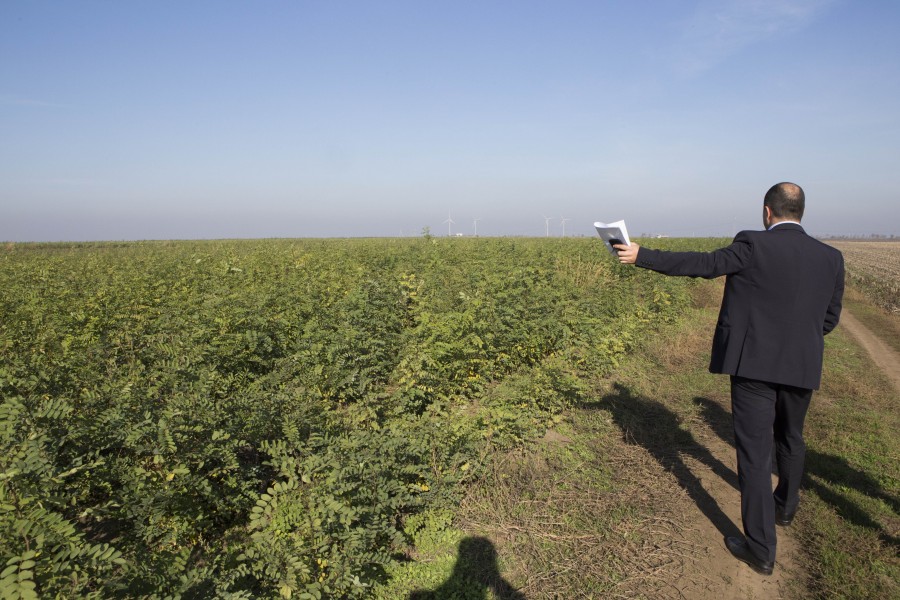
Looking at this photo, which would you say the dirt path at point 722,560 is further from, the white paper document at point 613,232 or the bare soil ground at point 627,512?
the white paper document at point 613,232

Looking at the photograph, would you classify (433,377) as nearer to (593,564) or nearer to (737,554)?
(593,564)

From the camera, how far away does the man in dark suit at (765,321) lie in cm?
362

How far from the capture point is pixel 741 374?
3.71 metres

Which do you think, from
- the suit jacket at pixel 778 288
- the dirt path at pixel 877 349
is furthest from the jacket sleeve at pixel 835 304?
the dirt path at pixel 877 349

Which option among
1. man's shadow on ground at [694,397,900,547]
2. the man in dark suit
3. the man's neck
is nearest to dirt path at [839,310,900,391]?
man's shadow on ground at [694,397,900,547]

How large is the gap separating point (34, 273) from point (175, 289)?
6007 millimetres

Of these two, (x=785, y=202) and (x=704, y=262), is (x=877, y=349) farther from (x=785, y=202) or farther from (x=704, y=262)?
(x=704, y=262)

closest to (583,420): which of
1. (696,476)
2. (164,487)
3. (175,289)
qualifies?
(696,476)

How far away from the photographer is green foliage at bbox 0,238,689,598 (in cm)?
304

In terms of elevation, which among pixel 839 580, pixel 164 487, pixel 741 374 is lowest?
pixel 839 580

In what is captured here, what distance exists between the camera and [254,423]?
4.70 metres

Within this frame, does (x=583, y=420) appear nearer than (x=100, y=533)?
No

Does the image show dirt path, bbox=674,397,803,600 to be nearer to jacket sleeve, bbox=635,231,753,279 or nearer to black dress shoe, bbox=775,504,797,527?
black dress shoe, bbox=775,504,797,527

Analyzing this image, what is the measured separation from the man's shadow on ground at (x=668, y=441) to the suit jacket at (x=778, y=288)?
1.62 m
